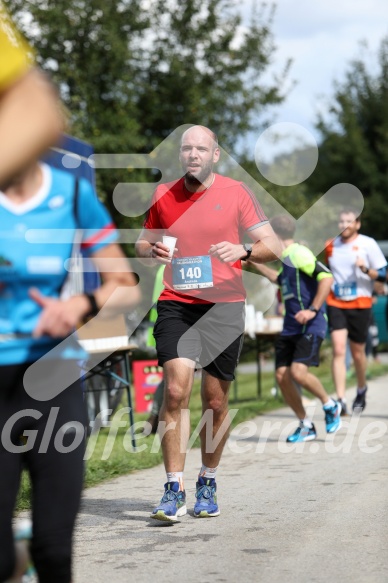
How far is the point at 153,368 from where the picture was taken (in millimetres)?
11398

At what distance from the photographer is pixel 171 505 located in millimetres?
5957

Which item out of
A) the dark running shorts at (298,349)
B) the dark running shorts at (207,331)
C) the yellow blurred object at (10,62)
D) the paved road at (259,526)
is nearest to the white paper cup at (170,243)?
the dark running shorts at (207,331)

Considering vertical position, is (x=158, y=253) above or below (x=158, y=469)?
above

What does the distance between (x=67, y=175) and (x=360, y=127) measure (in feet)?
123

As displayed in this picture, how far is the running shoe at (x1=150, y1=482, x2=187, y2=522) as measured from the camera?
591 centimetres

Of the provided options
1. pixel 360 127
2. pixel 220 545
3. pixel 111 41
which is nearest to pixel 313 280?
pixel 220 545

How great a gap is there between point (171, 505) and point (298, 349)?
156 inches

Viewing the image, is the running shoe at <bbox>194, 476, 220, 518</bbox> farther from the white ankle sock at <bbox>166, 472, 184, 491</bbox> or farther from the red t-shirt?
the red t-shirt

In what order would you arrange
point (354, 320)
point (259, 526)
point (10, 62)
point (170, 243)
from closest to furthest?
1. point (10, 62)
2. point (259, 526)
3. point (170, 243)
4. point (354, 320)

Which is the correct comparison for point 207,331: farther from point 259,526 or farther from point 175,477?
point 259,526

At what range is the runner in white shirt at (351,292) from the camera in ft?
37.4

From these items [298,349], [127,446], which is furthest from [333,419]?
[127,446]

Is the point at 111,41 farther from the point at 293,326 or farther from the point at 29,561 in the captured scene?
the point at 29,561

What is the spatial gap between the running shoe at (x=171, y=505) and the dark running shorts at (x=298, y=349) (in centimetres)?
380
